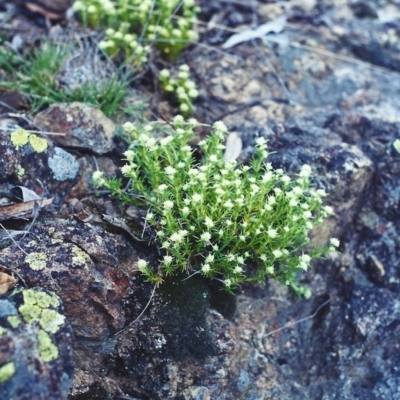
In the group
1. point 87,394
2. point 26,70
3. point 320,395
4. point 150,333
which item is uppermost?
point 26,70

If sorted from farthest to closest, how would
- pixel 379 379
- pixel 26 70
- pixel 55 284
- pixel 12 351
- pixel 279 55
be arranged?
pixel 279 55 < pixel 26 70 < pixel 379 379 < pixel 55 284 < pixel 12 351

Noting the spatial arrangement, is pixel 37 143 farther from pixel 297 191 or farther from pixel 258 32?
pixel 258 32

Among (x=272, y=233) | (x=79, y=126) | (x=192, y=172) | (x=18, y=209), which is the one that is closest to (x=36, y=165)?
(x=18, y=209)

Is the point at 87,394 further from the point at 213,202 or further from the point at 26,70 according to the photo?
the point at 26,70

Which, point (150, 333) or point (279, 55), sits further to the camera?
point (279, 55)

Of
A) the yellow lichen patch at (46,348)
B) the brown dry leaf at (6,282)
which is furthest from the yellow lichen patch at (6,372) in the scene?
the brown dry leaf at (6,282)

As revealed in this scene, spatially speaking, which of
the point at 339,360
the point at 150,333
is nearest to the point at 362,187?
the point at 339,360
